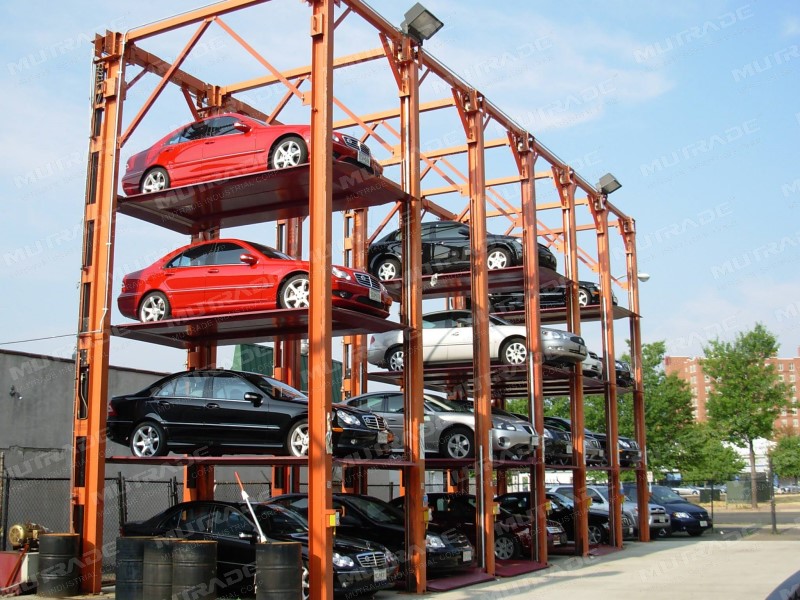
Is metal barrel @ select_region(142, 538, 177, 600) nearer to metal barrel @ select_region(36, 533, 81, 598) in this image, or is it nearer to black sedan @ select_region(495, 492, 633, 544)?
metal barrel @ select_region(36, 533, 81, 598)

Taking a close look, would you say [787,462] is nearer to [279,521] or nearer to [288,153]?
[279,521]

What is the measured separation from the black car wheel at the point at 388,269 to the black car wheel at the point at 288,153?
6.44m

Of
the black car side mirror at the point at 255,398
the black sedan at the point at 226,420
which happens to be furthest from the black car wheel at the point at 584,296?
the black car side mirror at the point at 255,398

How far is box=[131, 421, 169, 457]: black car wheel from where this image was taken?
13.9 meters

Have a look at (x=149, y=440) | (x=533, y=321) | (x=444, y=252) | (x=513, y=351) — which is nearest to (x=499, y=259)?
(x=444, y=252)

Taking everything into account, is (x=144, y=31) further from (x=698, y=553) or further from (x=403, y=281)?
(x=698, y=553)

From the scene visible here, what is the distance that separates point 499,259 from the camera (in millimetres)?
20453

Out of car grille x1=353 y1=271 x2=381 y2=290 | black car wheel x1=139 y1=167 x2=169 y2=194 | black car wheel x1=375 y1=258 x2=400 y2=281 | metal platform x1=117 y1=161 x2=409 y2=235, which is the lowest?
car grille x1=353 y1=271 x2=381 y2=290

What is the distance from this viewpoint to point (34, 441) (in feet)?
57.1

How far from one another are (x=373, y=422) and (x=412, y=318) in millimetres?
1887

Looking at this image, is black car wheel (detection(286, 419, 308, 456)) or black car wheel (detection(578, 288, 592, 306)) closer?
black car wheel (detection(286, 419, 308, 456))

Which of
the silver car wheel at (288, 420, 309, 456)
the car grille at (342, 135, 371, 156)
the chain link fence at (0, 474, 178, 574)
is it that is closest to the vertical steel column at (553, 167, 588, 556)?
the chain link fence at (0, 474, 178, 574)

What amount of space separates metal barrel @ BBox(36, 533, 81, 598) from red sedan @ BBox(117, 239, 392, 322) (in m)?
3.57

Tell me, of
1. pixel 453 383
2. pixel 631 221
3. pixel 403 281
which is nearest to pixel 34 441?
pixel 403 281
